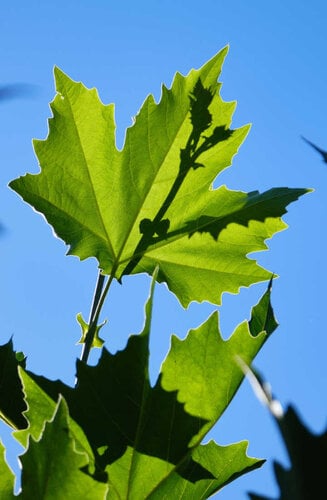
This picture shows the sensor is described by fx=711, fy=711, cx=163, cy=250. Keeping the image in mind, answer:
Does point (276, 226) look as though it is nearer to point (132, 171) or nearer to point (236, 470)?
point (132, 171)

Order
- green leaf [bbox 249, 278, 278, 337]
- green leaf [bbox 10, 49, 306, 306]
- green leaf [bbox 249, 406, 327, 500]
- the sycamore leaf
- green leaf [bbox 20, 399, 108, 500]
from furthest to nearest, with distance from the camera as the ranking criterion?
green leaf [bbox 10, 49, 306, 306], green leaf [bbox 249, 278, 278, 337], the sycamore leaf, green leaf [bbox 20, 399, 108, 500], green leaf [bbox 249, 406, 327, 500]

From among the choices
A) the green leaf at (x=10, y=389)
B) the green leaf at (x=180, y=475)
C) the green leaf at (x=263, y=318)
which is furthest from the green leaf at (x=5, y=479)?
the green leaf at (x=263, y=318)

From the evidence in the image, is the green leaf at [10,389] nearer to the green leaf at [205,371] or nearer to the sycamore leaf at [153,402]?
the sycamore leaf at [153,402]

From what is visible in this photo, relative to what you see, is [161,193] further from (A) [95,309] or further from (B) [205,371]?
(B) [205,371]

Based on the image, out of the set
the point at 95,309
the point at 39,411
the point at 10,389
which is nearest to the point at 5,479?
the point at 39,411

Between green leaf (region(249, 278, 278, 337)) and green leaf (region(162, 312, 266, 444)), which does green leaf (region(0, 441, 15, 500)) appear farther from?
green leaf (region(249, 278, 278, 337))

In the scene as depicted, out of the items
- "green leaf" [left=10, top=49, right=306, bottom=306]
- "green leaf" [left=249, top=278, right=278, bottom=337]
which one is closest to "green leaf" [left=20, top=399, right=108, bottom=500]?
"green leaf" [left=249, top=278, right=278, bottom=337]
